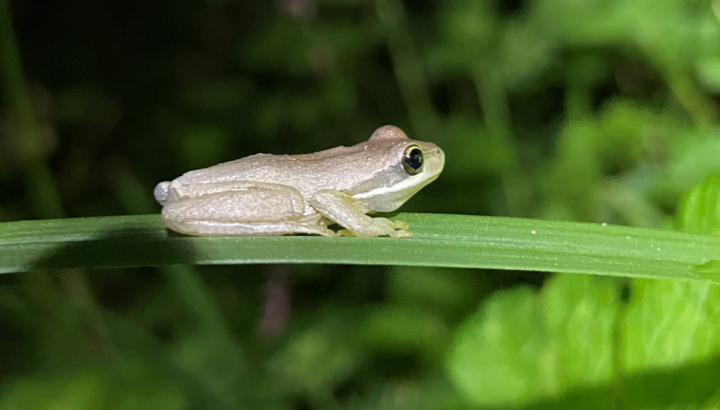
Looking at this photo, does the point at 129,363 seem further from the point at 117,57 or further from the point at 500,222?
the point at 117,57

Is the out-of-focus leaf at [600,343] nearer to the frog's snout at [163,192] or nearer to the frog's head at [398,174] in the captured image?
the frog's head at [398,174]

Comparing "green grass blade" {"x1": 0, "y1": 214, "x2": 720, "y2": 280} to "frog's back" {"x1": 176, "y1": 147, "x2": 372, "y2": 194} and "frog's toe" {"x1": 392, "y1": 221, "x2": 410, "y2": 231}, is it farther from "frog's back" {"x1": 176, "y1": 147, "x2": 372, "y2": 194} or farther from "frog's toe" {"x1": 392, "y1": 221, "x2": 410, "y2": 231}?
"frog's back" {"x1": 176, "y1": 147, "x2": 372, "y2": 194}

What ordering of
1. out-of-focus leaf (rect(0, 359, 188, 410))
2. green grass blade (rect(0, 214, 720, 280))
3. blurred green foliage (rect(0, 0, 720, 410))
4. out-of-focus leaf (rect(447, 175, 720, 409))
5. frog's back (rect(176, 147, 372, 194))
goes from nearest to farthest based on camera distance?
out-of-focus leaf (rect(447, 175, 720, 409)) < green grass blade (rect(0, 214, 720, 280)) < blurred green foliage (rect(0, 0, 720, 410)) < frog's back (rect(176, 147, 372, 194)) < out-of-focus leaf (rect(0, 359, 188, 410))

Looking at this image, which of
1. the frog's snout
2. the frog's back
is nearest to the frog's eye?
the frog's back

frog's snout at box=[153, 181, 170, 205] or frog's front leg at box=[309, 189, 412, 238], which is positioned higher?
frog's snout at box=[153, 181, 170, 205]

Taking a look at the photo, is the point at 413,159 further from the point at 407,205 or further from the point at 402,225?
the point at 407,205

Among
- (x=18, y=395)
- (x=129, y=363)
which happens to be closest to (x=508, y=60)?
(x=129, y=363)

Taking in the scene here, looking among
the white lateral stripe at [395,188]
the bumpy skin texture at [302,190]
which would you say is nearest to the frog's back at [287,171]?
the bumpy skin texture at [302,190]

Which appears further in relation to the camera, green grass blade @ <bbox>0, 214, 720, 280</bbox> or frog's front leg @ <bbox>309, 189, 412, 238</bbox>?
frog's front leg @ <bbox>309, 189, 412, 238</bbox>
